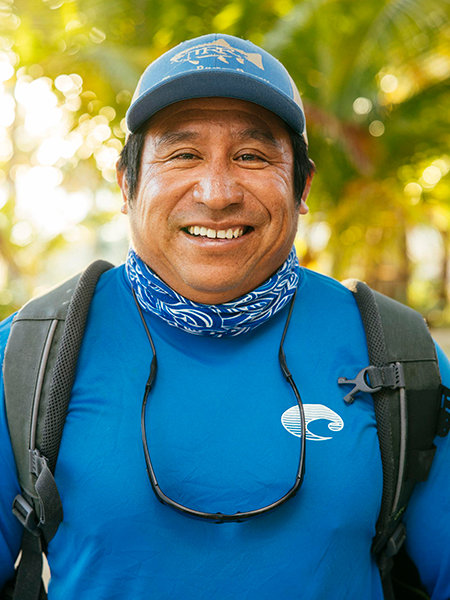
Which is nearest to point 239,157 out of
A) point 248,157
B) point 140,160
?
point 248,157

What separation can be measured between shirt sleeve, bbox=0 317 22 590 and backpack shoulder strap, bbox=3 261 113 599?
0.06 ft

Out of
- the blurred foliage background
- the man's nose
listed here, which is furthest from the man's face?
the blurred foliage background

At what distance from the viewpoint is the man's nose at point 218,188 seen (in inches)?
56.9

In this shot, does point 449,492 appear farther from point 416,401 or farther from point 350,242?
point 350,242

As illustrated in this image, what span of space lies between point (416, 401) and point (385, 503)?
0.95 ft

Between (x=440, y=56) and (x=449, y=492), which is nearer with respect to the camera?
(x=449, y=492)

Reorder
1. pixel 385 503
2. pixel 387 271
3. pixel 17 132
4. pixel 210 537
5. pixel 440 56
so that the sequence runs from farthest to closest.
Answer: pixel 17 132, pixel 387 271, pixel 440 56, pixel 385 503, pixel 210 537

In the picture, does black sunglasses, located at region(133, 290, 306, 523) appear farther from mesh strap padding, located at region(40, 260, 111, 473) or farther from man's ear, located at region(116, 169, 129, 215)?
man's ear, located at region(116, 169, 129, 215)

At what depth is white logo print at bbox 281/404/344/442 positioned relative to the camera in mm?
1425

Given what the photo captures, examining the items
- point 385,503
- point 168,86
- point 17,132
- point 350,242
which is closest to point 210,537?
point 385,503

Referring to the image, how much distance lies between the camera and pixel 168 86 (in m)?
1.48

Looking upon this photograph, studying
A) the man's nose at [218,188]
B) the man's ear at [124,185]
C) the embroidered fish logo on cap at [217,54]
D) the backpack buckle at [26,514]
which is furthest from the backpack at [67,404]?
the embroidered fish logo on cap at [217,54]

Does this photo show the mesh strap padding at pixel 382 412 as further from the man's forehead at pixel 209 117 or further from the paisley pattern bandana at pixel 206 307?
the man's forehead at pixel 209 117

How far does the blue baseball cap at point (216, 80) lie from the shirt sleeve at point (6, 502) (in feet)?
2.62
